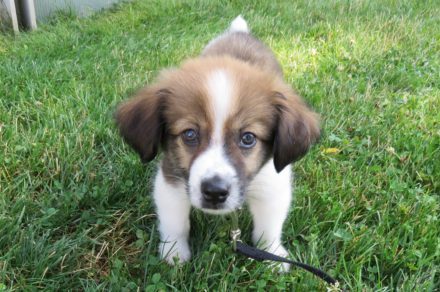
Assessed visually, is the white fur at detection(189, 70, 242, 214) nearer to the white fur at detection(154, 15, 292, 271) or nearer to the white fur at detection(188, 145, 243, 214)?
the white fur at detection(188, 145, 243, 214)

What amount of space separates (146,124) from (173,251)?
0.61m

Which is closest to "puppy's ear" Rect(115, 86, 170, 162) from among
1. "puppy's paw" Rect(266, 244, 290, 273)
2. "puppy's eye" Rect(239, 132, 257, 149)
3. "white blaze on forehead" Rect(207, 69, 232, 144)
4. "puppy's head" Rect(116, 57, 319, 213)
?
"puppy's head" Rect(116, 57, 319, 213)

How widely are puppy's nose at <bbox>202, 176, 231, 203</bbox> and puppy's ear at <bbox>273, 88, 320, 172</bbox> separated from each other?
0.36m

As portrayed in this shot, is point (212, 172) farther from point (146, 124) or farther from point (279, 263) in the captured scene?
point (279, 263)

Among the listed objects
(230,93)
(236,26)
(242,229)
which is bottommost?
(242,229)

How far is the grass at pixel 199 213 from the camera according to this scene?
2.29 meters

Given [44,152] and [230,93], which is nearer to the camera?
[230,93]

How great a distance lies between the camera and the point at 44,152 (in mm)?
2938

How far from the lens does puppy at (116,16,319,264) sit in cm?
211

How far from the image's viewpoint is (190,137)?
2201 mm

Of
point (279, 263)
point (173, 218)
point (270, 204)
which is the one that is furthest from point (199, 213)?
point (279, 263)

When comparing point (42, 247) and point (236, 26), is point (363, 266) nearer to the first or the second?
point (42, 247)

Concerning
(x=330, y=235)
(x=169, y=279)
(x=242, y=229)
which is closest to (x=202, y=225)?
(x=242, y=229)

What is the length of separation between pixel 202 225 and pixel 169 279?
0.45m
